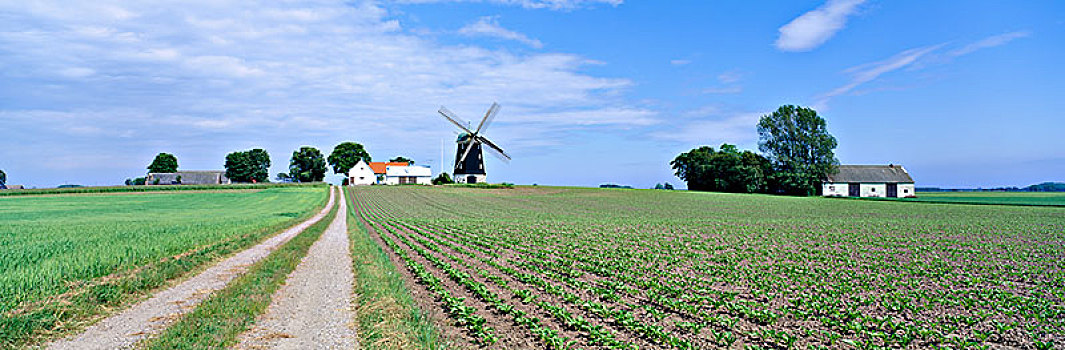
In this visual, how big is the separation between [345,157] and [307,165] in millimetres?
8396

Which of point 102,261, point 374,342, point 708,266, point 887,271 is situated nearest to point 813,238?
point 887,271

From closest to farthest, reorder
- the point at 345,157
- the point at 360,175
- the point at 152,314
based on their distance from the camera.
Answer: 1. the point at 152,314
2. the point at 360,175
3. the point at 345,157

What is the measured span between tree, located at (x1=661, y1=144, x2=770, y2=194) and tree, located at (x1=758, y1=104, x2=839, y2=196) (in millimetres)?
2446

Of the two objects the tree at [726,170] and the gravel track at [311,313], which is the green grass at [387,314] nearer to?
the gravel track at [311,313]

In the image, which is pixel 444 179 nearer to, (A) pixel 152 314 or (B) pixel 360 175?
(B) pixel 360 175

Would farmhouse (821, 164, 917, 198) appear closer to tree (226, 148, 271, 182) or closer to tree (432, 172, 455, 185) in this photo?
tree (432, 172, 455, 185)

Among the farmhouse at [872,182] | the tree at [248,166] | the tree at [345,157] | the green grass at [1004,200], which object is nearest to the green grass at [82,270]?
the green grass at [1004,200]

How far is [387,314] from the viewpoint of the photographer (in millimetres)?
9836

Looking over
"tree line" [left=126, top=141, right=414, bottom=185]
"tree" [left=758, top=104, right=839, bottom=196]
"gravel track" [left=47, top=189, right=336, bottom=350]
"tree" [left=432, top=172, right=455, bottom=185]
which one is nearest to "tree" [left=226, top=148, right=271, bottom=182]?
"tree line" [left=126, top=141, right=414, bottom=185]

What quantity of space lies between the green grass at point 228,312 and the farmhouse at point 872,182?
9404cm

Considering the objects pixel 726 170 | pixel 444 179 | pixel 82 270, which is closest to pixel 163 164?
pixel 444 179

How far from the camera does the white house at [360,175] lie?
121 metres

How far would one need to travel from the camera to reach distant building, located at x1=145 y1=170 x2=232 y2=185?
5138 inches

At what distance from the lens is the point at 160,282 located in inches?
516
